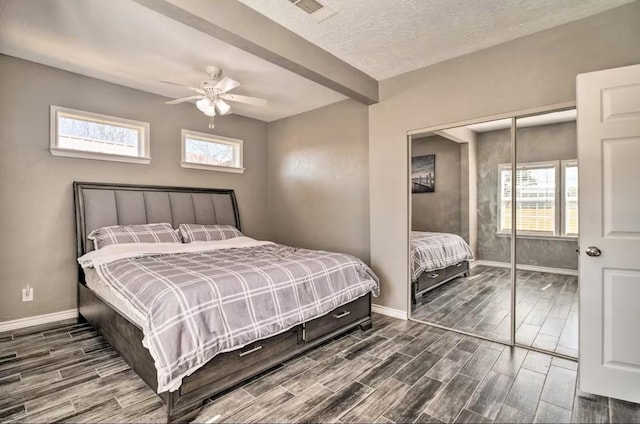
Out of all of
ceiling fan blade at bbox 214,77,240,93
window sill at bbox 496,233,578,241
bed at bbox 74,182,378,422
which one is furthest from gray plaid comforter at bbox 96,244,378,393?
ceiling fan blade at bbox 214,77,240,93

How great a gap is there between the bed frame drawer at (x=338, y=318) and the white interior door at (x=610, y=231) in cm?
172

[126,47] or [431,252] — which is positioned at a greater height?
[126,47]

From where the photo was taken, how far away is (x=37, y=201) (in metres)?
3.34

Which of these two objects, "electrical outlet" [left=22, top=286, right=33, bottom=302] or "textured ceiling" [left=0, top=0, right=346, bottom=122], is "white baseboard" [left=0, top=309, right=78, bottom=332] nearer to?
"electrical outlet" [left=22, top=286, right=33, bottom=302]

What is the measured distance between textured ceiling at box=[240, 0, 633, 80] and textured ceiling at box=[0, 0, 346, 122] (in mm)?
807

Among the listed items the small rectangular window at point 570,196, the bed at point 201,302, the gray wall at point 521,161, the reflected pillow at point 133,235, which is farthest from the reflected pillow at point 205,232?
the small rectangular window at point 570,196

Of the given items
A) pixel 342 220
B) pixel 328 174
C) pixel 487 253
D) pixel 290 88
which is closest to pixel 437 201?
pixel 487 253

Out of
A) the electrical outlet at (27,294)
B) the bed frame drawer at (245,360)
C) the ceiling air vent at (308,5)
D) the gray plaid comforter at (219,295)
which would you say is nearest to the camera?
the gray plaid comforter at (219,295)

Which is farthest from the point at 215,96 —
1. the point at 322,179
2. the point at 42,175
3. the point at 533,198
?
the point at 533,198

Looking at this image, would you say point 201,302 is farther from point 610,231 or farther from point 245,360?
point 610,231

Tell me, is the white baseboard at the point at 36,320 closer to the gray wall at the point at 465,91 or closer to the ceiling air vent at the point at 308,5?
the gray wall at the point at 465,91

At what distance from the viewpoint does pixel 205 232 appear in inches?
161

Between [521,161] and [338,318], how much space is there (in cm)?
224

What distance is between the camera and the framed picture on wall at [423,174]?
350cm
